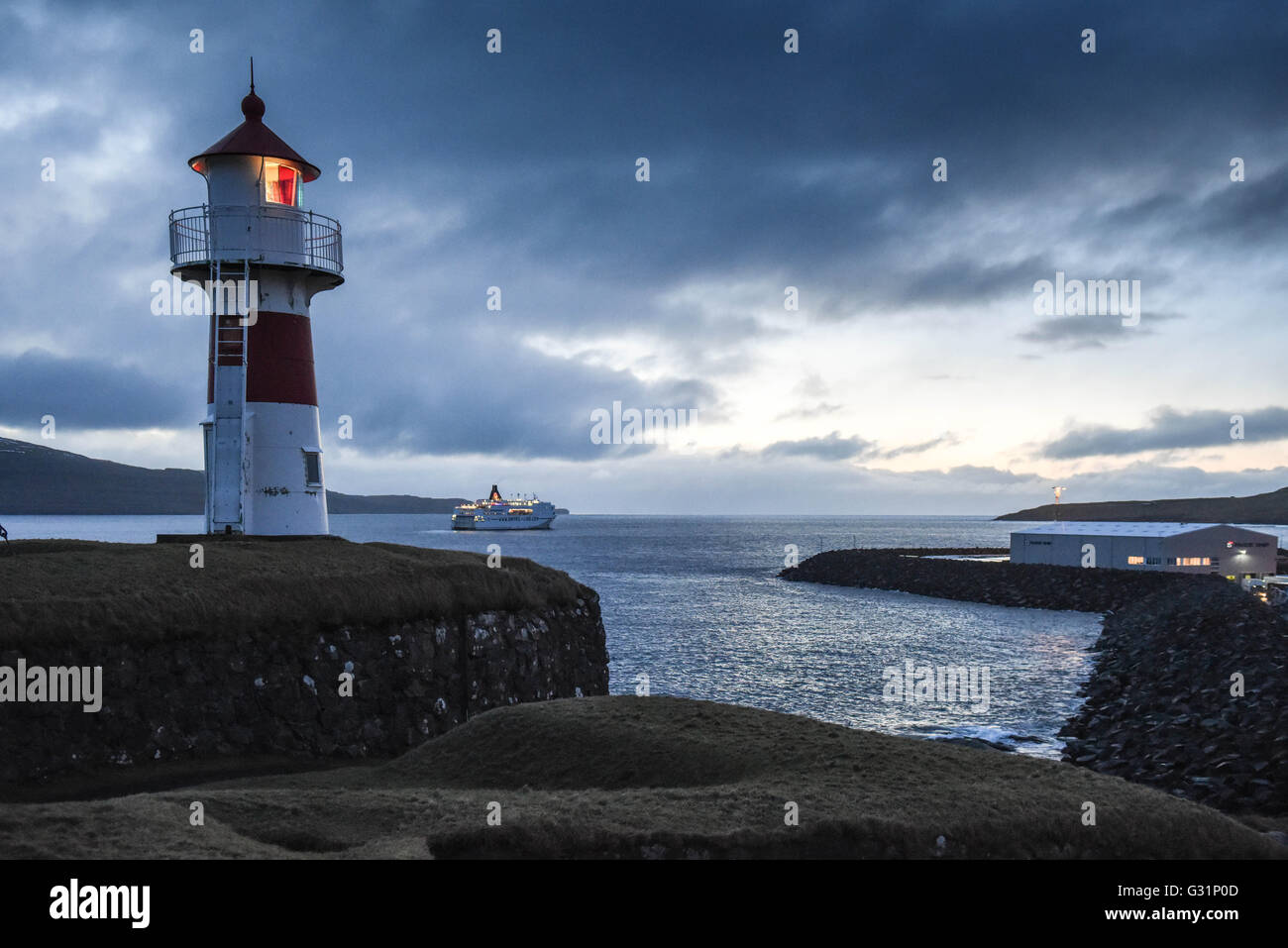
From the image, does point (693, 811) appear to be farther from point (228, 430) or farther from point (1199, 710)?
point (1199, 710)

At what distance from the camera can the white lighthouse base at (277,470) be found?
29484 millimetres

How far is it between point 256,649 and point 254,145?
16.6m

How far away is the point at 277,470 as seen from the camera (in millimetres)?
29812

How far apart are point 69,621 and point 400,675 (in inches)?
293

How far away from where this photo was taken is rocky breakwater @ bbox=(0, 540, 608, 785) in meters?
19.0

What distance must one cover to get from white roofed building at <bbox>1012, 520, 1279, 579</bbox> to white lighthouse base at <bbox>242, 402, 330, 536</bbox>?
76.6 m

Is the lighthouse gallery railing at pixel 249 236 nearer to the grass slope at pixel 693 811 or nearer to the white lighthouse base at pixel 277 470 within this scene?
the white lighthouse base at pixel 277 470

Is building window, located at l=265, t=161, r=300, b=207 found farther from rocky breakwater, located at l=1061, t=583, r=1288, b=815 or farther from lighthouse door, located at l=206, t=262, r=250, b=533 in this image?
rocky breakwater, located at l=1061, t=583, r=1288, b=815
